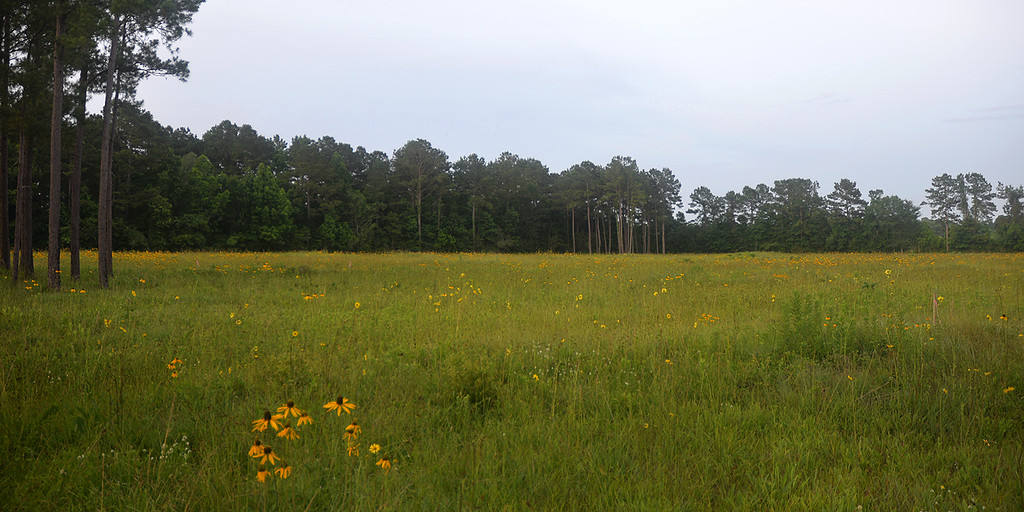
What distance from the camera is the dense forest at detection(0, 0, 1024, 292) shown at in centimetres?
1352

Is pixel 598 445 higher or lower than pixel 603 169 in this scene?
lower

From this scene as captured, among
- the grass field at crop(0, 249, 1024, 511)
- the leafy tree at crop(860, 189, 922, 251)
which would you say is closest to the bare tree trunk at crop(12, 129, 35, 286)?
the grass field at crop(0, 249, 1024, 511)

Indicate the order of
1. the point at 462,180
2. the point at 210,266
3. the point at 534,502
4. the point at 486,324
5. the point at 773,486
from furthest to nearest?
the point at 462,180, the point at 210,266, the point at 486,324, the point at 773,486, the point at 534,502

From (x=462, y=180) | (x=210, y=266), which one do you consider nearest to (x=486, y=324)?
(x=210, y=266)

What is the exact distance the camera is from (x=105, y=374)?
4641 millimetres

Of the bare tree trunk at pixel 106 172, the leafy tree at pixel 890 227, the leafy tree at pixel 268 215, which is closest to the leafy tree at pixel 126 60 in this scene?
the bare tree trunk at pixel 106 172

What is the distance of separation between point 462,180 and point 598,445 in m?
58.7

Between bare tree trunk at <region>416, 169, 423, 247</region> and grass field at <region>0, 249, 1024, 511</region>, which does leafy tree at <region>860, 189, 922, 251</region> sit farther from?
grass field at <region>0, 249, 1024, 511</region>

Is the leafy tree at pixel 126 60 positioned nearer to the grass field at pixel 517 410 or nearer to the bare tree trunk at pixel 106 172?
the bare tree trunk at pixel 106 172

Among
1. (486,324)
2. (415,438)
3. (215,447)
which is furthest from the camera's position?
(486,324)

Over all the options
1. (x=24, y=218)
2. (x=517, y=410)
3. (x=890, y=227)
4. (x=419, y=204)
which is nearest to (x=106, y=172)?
(x=24, y=218)

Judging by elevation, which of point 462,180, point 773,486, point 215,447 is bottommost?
point 773,486

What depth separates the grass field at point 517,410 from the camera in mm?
2764

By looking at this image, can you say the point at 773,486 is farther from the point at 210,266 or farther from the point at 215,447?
the point at 210,266
